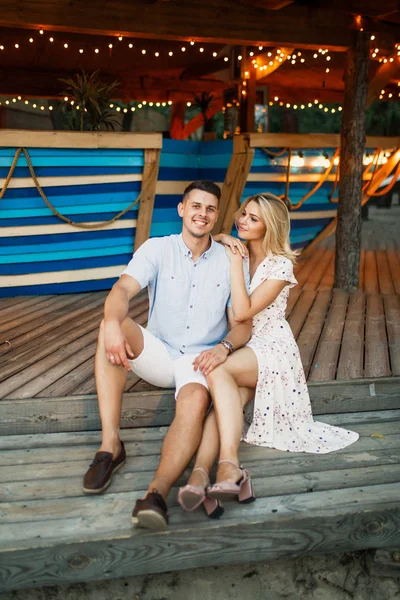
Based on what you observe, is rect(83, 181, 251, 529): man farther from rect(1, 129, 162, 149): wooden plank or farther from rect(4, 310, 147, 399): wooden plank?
rect(1, 129, 162, 149): wooden plank

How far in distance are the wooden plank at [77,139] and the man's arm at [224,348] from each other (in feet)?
8.69

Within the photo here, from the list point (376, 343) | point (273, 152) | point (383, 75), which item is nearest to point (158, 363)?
point (376, 343)

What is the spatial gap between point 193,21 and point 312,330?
2.58m

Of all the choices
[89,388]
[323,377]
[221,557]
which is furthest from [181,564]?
[323,377]

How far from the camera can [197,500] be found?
2299 mm

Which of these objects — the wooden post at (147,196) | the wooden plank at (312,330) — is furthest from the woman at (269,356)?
the wooden post at (147,196)

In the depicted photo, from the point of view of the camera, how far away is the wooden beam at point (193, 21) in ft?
16.2

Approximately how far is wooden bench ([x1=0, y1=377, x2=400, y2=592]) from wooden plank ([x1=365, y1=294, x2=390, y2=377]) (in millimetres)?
457

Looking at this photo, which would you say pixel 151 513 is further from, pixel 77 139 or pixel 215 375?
pixel 77 139

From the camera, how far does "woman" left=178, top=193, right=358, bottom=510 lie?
2.78 m

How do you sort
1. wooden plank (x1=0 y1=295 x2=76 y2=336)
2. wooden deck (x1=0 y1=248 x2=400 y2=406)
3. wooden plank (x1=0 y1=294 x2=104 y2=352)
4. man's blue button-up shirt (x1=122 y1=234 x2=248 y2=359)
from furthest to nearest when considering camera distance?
wooden plank (x1=0 y1=295 x2=76 y2=336) < wooden plank (x1=0 y1=294 x2=104 y2=352) < wooden deck (x1=0 y1=248 x2=400 y2=406) < man's blue button-up shirt (x1=122 y1=234 x2=248 y2=359)

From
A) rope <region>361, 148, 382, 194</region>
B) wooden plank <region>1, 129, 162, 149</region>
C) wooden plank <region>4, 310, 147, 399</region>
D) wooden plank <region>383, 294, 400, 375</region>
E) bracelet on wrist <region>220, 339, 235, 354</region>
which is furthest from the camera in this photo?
rope <region>361, 148, 382, 194</region>

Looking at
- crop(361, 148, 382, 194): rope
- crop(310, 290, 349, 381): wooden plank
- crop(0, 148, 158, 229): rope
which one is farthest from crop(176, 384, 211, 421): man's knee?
crop(361, 148, 382, 194): rope

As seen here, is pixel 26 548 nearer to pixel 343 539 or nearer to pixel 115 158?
pixel 343 539
